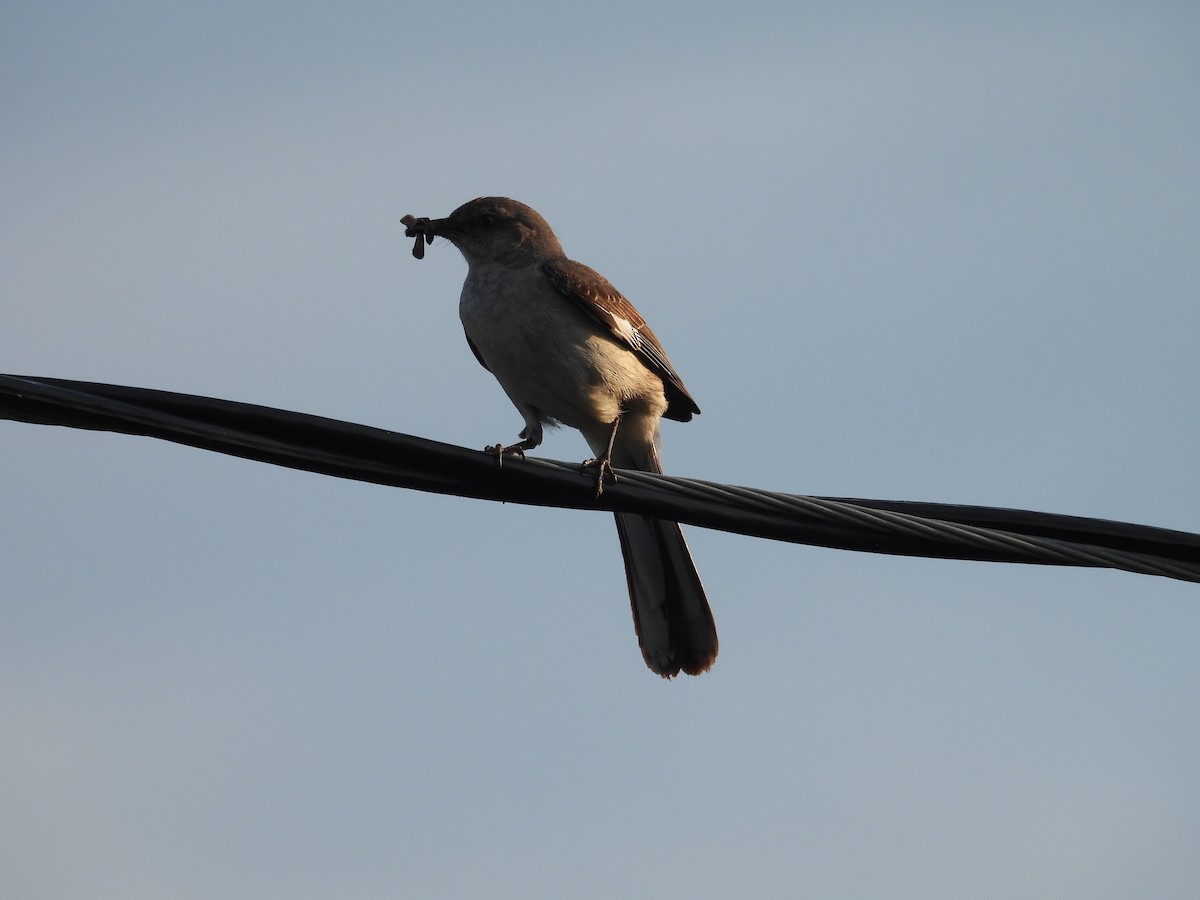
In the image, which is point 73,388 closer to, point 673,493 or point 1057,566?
point 673,493

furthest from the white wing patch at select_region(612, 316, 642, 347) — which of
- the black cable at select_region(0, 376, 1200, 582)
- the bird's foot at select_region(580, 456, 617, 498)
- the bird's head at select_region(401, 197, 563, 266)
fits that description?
the black cable at select_region(0, 376, 1200, 582)

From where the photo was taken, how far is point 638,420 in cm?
703

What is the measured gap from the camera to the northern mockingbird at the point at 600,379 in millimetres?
6488

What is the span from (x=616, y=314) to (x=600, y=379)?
43 cm

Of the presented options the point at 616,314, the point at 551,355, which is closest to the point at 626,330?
the point at 616,314

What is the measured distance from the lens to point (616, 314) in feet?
22.2

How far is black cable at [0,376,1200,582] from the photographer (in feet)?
12.4

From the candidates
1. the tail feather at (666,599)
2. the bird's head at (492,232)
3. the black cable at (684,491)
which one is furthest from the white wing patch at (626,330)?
the black cable at (684,491)

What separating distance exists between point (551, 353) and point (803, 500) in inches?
109

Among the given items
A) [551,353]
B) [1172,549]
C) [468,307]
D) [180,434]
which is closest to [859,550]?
[1172,549]

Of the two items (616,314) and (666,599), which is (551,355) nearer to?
(616,314)

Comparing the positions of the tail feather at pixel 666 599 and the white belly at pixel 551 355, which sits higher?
the white belly at pixel 551 355

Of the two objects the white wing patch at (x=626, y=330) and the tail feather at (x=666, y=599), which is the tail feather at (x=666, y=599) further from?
the white wing patch at (x=626, y=330)

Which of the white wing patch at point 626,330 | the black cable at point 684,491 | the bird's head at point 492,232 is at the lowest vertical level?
the black cable at point 684,491
